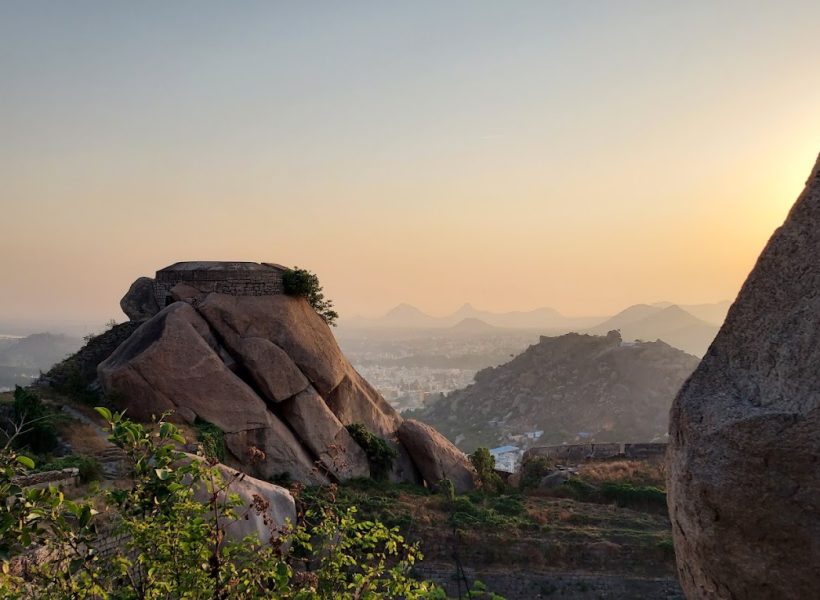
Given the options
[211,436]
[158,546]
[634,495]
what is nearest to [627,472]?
[634,495]

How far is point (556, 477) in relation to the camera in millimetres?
22359

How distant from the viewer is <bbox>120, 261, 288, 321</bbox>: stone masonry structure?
811 inches

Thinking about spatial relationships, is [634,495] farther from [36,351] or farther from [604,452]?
[36,351]

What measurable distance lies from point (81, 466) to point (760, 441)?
12.2 metres

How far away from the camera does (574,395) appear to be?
260 ft

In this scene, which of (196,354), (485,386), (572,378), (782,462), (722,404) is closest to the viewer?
(782,462)

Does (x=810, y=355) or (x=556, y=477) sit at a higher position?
(x=810, y=355)

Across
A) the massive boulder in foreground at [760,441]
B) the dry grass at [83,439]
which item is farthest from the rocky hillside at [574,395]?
the massive boulder in foreground at [760,441]

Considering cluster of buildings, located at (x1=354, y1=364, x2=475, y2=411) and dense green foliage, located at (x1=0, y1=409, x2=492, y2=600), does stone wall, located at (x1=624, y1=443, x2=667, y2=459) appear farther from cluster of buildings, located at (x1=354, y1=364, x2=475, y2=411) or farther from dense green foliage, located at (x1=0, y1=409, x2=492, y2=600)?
cluster of buildings, located at (x1=354, y1=364, x2=475, y2=411)

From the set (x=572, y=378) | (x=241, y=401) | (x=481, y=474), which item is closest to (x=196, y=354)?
(x=241, y=401)

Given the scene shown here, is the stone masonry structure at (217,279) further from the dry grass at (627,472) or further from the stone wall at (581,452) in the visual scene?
the dry grass at (627,472)

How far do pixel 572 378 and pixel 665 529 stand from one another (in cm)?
6808

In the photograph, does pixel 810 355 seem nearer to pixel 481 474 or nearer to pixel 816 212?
pixel 816 212

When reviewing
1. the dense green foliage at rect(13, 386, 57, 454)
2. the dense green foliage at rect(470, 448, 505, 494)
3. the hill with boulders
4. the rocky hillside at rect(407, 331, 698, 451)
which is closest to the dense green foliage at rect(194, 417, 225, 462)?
the hill with boulders
